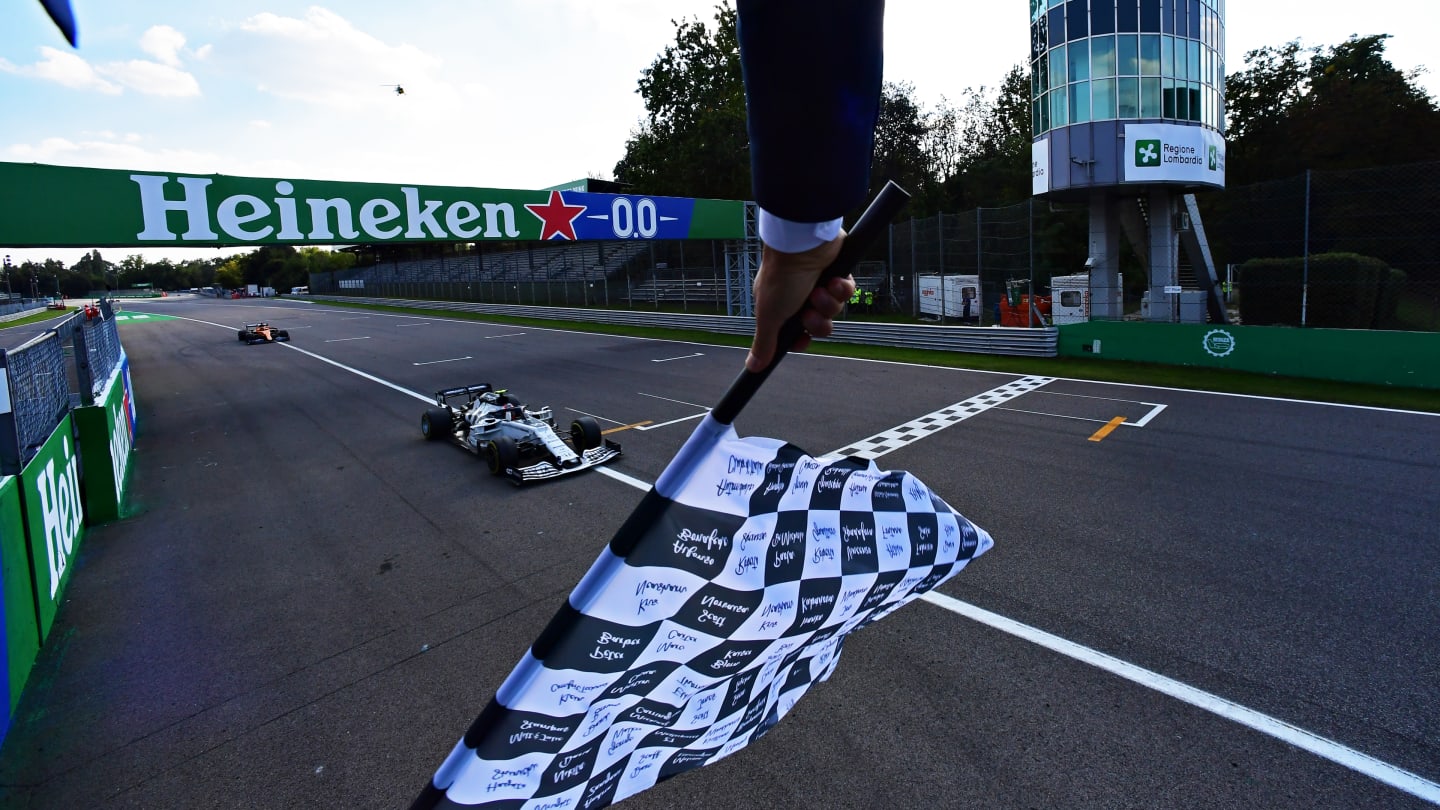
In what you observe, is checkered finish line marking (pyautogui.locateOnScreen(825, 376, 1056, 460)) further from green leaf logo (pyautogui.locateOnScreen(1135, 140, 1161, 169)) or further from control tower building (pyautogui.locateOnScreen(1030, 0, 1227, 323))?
green leaf logo (pyautogui.locateOnScreen(1135, 140, 1161, 169))

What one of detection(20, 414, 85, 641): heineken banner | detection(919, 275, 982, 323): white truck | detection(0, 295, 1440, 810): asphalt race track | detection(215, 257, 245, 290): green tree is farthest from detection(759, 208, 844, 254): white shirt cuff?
detection(215, 257, 245, 290): green tree

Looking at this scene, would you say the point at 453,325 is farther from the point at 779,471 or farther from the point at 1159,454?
the point at 779,471

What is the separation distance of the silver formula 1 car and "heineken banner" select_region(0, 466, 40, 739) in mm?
4217

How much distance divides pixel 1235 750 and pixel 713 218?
2314cm

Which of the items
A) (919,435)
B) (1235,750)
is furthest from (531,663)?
(919,435)

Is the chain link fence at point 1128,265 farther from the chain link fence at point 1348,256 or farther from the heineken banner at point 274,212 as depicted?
the heineken banner at point 274,212

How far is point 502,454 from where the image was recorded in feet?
28.7

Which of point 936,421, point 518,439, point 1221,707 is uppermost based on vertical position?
point 518,439

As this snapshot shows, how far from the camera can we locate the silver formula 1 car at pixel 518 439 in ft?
28.8

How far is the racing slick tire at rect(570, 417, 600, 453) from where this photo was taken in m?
9.53

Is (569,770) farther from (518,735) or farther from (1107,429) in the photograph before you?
(1107,429)

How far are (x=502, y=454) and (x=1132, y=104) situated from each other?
2016 centimetres

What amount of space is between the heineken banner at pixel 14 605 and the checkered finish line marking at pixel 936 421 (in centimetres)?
629

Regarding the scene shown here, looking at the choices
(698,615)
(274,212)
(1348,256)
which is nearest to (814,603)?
(698,615)
